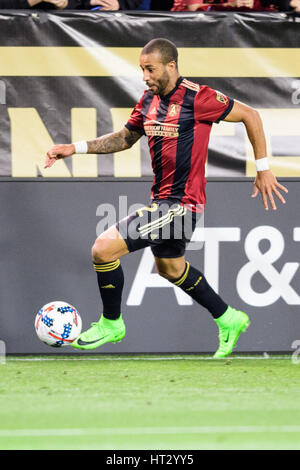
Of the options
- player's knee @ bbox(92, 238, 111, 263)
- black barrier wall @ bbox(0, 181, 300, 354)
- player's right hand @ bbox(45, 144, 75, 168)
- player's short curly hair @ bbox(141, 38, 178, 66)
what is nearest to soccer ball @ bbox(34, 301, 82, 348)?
player's knee @ bbox(92, 238, 111, 263)

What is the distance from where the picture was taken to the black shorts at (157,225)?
5832 millimetres

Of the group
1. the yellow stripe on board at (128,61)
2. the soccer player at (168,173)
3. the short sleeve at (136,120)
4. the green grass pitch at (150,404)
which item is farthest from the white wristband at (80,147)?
the green grass pitch at (150,404)

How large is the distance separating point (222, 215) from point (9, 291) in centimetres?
162

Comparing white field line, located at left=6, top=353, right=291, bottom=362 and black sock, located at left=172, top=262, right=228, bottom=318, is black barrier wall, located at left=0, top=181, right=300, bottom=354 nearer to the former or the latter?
white field line, located at left=6, top=353, right=291, bottom=362

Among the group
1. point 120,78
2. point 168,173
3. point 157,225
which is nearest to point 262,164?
point 168,173

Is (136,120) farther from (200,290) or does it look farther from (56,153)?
(200,290)

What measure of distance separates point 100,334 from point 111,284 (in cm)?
34

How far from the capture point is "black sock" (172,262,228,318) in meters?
6.09

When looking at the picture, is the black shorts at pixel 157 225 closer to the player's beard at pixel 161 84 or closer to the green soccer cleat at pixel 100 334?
the green soccer cleat at pixel 100 334

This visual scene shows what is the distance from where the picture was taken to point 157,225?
5.83m

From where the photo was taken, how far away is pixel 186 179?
596cm

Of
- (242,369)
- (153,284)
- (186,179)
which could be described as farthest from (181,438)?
(153,284)

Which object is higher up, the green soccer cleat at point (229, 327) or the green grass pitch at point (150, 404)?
the green soccer cleat at point (229, 327)

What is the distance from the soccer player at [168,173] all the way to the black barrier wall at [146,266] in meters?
0.61
